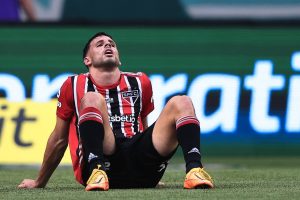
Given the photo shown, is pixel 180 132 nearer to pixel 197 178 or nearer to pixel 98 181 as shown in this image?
pixel 197 178

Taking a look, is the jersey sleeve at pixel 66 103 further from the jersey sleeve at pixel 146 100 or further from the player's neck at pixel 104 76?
the jersey sleeve at pixel 146 100

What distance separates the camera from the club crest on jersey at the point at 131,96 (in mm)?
6594

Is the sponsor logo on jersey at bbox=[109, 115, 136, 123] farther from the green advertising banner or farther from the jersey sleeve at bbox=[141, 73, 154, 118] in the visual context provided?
the green advertising banner

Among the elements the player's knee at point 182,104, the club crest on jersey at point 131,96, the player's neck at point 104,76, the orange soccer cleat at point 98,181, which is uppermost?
the player's neck at point 104,76

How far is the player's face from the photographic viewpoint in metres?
6.57

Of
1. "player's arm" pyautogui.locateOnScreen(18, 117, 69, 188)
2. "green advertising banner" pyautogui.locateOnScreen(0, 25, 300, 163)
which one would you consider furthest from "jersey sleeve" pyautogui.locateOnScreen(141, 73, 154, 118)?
"green advertising banner" pyautogui.locateOnScreen(0, 25, 300, 163)

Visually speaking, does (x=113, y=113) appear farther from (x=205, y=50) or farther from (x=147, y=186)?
(x=205, y=50)

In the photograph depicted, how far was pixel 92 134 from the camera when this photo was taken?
610 cm

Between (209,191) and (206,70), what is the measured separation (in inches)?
209

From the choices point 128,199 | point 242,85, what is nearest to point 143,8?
point 242,85

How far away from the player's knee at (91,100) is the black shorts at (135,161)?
33 cm

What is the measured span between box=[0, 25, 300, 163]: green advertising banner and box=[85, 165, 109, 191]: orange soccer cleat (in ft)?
15.8

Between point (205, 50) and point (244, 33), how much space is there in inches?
18.7

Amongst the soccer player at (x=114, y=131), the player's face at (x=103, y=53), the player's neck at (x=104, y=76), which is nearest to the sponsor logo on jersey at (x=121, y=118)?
the soccer player at (x=114, y=131)
